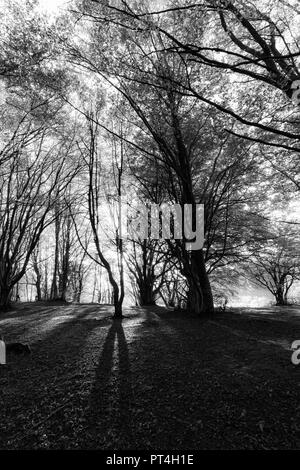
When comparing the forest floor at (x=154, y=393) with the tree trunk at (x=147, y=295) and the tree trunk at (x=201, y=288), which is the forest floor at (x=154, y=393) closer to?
the tree trunk at (x=201, y=288)

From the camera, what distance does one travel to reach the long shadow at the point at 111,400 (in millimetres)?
1925

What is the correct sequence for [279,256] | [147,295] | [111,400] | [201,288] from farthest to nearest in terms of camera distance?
[279,256] < [147,295] < [201,288] < [111,400]

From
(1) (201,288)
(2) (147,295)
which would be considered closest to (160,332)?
Result: (1) (201,288)

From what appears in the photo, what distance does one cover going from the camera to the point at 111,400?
2383 mm

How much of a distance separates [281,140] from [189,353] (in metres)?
8.28

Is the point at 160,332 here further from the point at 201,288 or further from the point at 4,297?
the point at 4,297

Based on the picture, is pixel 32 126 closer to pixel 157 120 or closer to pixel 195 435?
pixel 157 120

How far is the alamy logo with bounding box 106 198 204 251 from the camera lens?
639cm

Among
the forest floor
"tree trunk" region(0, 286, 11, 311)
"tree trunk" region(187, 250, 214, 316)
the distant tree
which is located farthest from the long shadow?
the distant tree

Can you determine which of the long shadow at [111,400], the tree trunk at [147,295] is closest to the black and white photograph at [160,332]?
the long shadow at [111,400]

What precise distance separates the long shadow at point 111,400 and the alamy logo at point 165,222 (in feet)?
11.9

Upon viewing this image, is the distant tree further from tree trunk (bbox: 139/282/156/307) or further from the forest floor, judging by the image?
the forest floor

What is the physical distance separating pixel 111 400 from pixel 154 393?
0.44m
